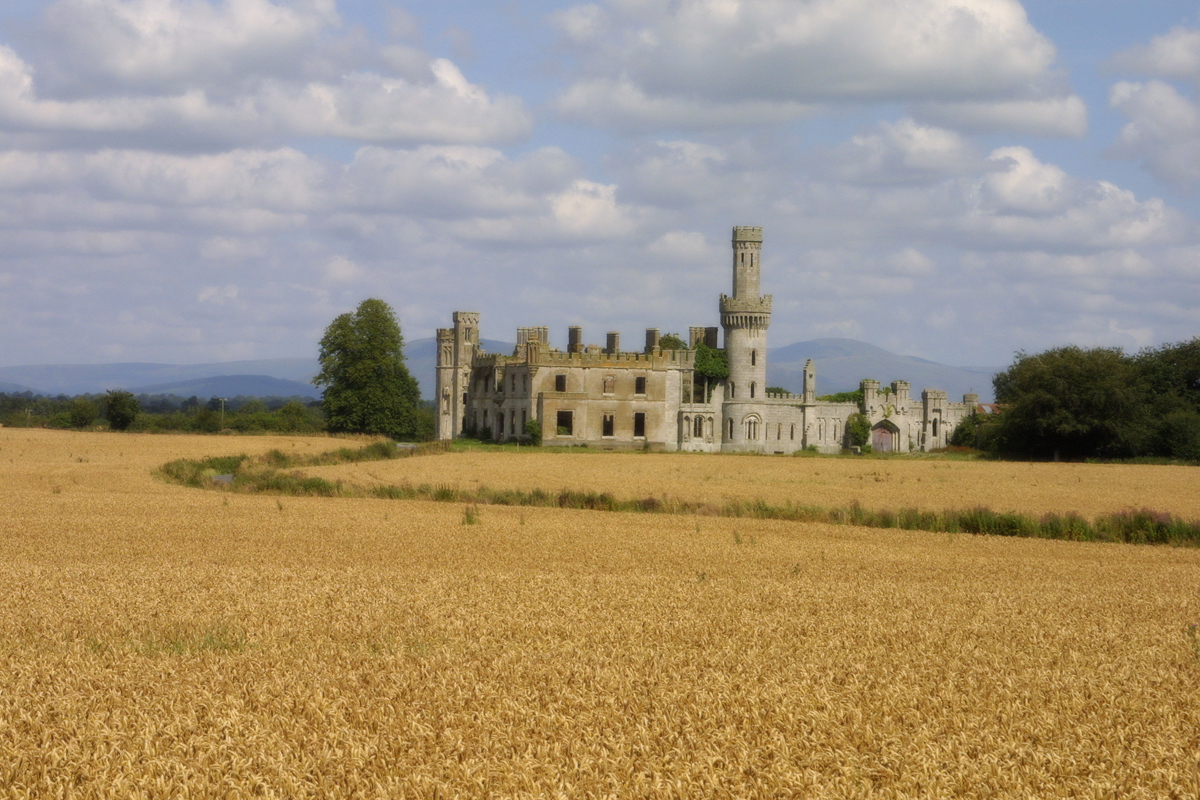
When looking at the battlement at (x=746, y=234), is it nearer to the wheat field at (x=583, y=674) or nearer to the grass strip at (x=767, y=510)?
the grass strip at (x=767, y=510)

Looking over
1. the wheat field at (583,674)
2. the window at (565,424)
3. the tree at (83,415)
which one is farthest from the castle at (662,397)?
the wheat field at (583,674)

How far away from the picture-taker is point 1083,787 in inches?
281

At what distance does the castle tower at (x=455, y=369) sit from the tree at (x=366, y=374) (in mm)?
3110

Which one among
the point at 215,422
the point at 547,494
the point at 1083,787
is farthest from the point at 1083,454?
the point at 1083,787

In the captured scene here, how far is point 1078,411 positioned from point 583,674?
6268 cm

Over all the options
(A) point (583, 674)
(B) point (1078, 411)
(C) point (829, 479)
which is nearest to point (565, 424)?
(C) point (829, 479)

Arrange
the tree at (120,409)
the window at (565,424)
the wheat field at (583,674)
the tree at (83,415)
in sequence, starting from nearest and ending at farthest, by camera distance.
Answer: the wheat field at (583,674)
the window at (565,424)
the tree at (120,409)
the tree at (83,415)

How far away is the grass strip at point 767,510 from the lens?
88.8 ft

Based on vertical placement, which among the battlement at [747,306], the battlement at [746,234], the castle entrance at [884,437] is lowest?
the castle entrance at [884,437]

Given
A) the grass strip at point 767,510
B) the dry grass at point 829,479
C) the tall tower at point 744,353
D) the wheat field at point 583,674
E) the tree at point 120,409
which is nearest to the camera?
the wheat field at point 583,674

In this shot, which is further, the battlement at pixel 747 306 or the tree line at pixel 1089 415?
the battlement at pixel 747 306

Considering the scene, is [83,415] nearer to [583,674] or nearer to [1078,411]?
[1078,411]

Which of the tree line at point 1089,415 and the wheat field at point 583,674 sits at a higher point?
the tree line at point 1089,415

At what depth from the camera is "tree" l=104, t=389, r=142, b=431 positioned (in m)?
77.9
